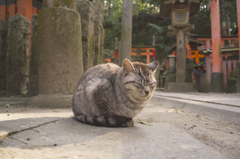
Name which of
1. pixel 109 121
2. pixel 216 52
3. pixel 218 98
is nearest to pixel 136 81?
pixel 109 121

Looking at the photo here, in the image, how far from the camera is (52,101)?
3.12 m

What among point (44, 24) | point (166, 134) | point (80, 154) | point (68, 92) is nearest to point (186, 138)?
point (166, 134)

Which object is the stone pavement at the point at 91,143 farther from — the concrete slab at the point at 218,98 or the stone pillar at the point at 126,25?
the stone pillar at the point at 126,25

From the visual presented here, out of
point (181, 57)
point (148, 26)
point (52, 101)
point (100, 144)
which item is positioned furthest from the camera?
point (148, 26)

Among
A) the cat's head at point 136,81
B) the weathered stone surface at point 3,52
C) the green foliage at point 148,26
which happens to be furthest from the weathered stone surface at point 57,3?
the green foliage at point 148,26

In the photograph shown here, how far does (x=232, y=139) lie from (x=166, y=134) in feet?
2.11

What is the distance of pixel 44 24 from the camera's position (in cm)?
324

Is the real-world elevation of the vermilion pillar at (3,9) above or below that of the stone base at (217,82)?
above

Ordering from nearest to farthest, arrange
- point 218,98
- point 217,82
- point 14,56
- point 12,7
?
point 218,98 → point 14,56 → point 12,7 → point 217,82

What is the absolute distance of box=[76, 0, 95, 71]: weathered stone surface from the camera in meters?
4.54

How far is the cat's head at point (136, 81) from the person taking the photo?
189cm

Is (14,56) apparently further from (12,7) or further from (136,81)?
(136,81)

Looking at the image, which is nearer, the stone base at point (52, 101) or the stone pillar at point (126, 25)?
the stone base at point (52, 101)

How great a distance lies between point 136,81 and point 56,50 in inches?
75.0
